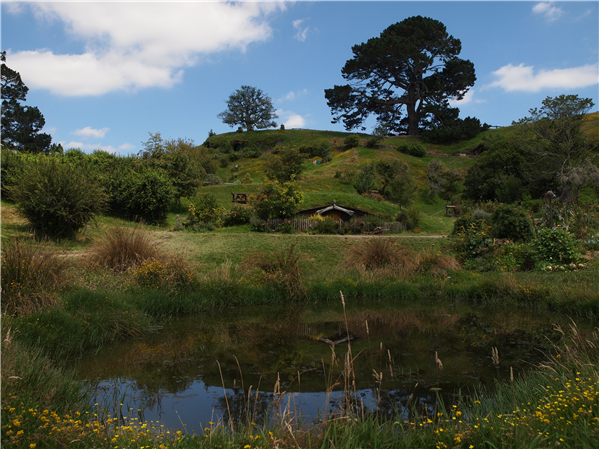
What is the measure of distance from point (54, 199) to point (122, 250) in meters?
8.06

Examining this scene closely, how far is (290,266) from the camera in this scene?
12875 millimetres

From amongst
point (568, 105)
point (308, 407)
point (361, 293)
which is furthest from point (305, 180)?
point (308, 407)

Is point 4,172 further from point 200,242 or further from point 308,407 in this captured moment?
point 308,407

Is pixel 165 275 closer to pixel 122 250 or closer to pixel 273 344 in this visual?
pixel 122 250

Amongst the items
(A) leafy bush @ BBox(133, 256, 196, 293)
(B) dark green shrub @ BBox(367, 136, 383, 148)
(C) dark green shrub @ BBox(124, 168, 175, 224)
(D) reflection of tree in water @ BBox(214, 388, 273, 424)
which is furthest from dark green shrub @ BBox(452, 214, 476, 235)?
(B) dark green shrub @ BBox(367, 136, 383, 148)

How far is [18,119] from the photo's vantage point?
5059cm

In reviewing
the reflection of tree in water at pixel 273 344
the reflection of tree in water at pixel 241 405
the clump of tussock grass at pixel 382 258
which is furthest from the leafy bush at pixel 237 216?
the reflection of tree in water at pixel 241 405

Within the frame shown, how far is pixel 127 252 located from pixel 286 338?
19.1ft

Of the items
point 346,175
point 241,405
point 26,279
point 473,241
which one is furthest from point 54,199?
point 346,175

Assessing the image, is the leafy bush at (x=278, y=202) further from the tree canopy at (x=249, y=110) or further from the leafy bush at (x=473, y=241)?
the tree canopy at (x=249, y=110)

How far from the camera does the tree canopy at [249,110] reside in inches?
3374

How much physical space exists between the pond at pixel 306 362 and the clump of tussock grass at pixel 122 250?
2749mm

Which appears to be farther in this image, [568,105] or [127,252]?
[568,105]

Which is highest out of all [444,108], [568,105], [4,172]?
[444,108]
